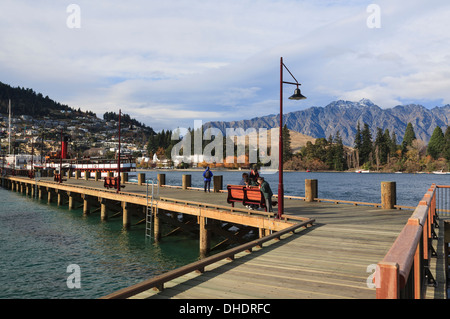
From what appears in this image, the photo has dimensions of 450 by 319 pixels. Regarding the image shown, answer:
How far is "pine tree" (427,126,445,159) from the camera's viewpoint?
5864 inches

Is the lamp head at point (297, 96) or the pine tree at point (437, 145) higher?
the pine tree at point (437, 145)

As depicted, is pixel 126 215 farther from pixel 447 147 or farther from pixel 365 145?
pixel 365 145

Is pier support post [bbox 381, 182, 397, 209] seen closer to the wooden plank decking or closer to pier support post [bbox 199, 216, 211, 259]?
the wooden plank decking

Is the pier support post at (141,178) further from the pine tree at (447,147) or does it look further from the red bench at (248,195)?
the pine tree at (447,147)

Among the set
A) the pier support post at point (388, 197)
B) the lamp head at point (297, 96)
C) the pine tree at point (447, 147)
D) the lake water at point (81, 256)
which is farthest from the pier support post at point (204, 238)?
the pine tree at point (447, 147)

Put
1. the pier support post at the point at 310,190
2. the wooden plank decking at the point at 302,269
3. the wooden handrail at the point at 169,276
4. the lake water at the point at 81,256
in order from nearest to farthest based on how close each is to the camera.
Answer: the wooden handrail at the point at 169,276, the wooden plank decking at the point at 302,269, the lake water at the point at 81,256, the pier support post at the point at 310,190

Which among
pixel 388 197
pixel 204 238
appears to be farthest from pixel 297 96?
pixel 204 238

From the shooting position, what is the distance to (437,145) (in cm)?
15025

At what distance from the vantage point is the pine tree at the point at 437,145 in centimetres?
14894

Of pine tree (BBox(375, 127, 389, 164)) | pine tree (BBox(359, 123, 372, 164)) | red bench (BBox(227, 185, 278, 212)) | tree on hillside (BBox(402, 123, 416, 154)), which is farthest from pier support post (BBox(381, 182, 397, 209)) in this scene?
tree on hillside (BBox(402, 123, 416, 154))

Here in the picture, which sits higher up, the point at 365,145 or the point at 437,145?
the point at 365,145

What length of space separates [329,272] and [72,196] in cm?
3253

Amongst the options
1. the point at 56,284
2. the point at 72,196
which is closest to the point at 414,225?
the point at 56,284

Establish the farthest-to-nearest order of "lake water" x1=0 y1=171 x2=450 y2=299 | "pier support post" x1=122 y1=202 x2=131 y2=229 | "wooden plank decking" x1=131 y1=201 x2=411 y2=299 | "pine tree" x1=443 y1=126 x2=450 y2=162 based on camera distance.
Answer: "pine tree" x1=443 y1=126 x2=450 y2=162 → "pier support post" x1=122 y1=202 x2=131 y2=229 → "lake water" x1=0 y1=171 x2=450 y2=299 → "wooden plank decking" x1=131 y1=201 x2=411 y2=299
